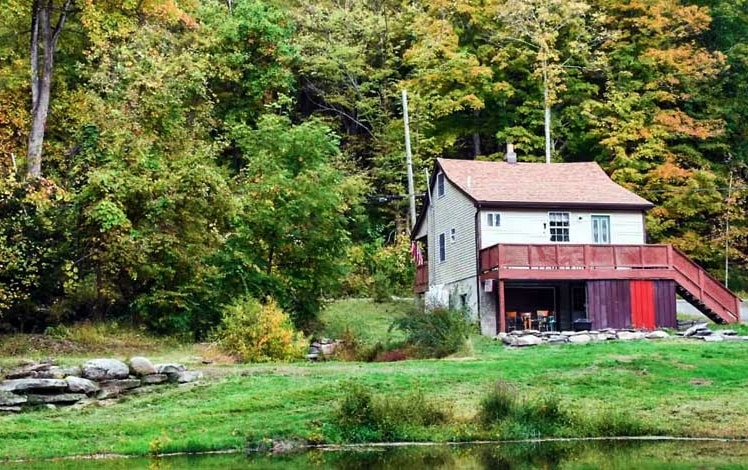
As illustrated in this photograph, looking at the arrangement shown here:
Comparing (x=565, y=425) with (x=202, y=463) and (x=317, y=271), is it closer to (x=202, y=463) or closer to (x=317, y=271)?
(x=202, y=463)

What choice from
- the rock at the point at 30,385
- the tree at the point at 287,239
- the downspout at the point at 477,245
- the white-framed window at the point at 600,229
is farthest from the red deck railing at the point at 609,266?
the rock at the point at 30,385

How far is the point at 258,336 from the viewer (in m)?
26.1

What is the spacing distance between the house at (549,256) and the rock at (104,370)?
15632 mm

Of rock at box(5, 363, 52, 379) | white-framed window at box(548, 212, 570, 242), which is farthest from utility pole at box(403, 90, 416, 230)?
rock at box(5, 363, 52, 379)

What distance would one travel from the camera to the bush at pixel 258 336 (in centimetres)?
2578

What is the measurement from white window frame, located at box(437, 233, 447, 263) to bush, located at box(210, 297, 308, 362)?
14.2 meters

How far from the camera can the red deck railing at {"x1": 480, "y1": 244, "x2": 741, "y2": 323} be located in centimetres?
3262

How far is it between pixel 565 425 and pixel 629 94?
1375 inches

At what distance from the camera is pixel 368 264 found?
147 feet

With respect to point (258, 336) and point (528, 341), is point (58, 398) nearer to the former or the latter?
point (258, 336)

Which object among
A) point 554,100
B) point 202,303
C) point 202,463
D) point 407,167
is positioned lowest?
point 202,463

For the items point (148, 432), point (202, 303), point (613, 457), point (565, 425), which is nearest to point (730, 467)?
point (613, 457)

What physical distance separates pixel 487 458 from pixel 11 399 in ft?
33.6

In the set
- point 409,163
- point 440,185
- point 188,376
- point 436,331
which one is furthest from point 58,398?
point 409,163
